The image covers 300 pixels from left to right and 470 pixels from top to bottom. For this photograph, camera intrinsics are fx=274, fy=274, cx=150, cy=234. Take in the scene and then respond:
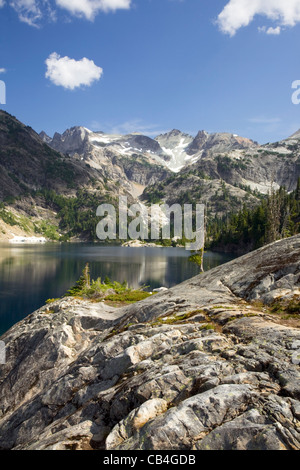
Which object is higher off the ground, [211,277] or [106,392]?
[211,277]

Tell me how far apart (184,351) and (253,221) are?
155 meters

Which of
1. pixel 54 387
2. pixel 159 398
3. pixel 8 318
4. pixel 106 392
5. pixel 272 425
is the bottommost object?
pixel 8 318

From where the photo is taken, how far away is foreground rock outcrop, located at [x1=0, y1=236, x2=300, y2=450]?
666 cm

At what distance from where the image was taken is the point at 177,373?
346 inches

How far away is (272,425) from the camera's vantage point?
610cm

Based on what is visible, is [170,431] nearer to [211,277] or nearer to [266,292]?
[266,292]

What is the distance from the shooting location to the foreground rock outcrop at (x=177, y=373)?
21.9 feet
